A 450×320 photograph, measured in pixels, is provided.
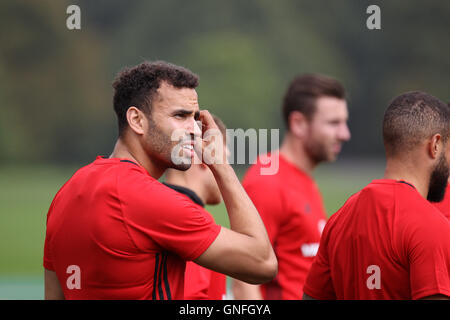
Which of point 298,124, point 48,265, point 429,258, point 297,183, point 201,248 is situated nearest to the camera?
point 429,258

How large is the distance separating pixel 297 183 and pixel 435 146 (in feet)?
7.90

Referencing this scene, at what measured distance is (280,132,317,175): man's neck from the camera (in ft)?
19.6

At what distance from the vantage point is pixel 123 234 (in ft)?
9.84

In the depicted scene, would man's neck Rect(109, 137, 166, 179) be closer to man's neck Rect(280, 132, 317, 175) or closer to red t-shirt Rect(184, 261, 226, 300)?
red t-shirt Rect(184, 261, 226, 300)

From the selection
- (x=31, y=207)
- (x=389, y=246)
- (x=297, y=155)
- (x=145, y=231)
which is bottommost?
(x=31, y=207)

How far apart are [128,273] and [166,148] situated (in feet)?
2.37

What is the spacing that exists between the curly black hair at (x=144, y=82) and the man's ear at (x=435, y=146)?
4.36ft

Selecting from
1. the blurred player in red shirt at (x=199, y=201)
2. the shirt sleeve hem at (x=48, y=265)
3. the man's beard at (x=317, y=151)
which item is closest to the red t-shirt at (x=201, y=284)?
the blurred player in red shirt at (x=199, y=201)

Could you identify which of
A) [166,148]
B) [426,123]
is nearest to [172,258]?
[166,148]

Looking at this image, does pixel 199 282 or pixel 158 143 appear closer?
pixel 158 143

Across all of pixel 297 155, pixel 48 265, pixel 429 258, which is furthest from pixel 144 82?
pixel 297 155

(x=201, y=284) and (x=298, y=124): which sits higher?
(x=298, y=124)

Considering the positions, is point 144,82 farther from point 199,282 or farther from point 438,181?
point 438,181

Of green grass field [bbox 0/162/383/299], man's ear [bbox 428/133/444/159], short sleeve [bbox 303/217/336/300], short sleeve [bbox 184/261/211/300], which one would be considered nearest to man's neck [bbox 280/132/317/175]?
short sleeve [bbox 184/261/211/300]
